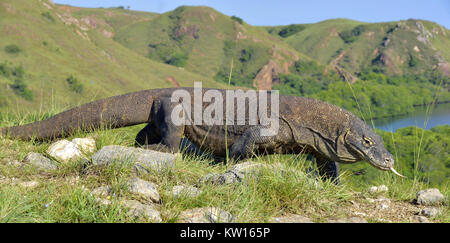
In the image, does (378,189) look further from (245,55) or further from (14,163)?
(245,55)

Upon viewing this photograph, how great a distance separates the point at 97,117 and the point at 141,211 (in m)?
2.65

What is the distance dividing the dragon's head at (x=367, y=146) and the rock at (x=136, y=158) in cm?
187

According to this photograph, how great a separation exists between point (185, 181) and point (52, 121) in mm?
2373

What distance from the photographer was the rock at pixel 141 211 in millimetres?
2730

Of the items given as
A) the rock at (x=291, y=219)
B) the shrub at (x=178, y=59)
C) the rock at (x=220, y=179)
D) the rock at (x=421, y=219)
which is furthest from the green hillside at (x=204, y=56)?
the rock at (x=291, y=219)

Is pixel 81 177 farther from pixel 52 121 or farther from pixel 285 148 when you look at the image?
pixel 285 148

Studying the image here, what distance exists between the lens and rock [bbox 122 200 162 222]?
8.96 ft

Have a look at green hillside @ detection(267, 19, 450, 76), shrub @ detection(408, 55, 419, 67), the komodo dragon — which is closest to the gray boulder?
the komodo dragon

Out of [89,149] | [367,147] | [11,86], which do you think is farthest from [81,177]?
[11,86]

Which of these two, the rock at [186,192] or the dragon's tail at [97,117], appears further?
the dragon's tail at [97,117]

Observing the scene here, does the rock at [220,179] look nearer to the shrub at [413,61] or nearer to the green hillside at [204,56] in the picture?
the green hillside at [204,56]

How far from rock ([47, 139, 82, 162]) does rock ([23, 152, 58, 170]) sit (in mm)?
75

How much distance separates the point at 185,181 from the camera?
3705 millimetres

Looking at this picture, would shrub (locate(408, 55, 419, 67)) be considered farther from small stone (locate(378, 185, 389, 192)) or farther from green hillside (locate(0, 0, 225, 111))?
small stone (locate(378, 185, 389, 192))
